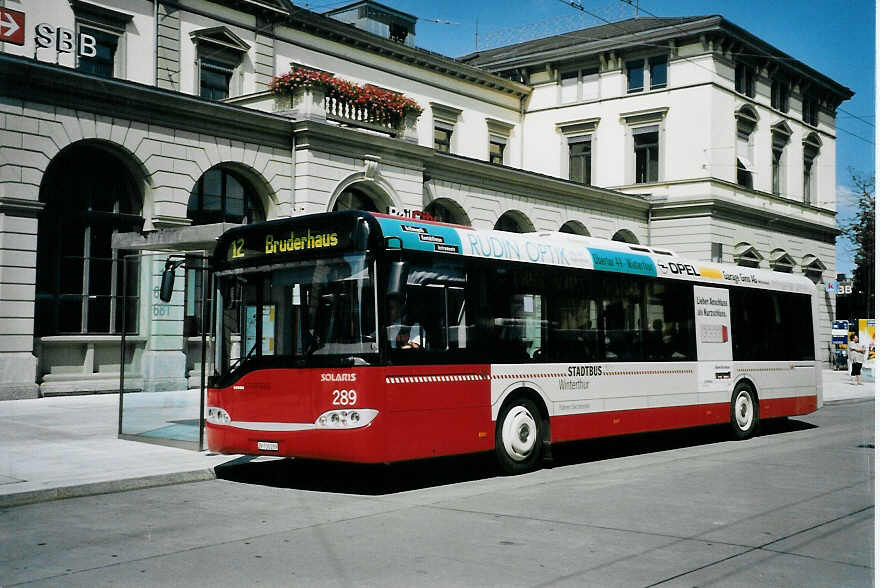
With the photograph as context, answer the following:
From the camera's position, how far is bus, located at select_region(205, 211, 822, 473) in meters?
9.80

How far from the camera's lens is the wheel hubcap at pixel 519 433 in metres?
11.4

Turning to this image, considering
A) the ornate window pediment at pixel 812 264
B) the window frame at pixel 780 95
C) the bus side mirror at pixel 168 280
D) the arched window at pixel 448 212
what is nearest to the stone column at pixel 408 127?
the arched window at pixel 448 212

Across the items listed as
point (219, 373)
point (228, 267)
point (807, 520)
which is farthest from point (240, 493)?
point (807, 520)

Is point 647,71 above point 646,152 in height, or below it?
above

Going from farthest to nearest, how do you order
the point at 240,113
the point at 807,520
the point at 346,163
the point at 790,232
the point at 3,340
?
1. the point at 790,232
2. the point at 346,163
3. the point at 240,113
4. the point at 3,340
5. the point at 807,520

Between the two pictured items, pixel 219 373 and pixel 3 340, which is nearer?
pixel 219 373

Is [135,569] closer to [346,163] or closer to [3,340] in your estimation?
[3,340]

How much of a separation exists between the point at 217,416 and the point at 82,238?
449 inches

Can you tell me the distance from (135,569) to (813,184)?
45235 millimetres

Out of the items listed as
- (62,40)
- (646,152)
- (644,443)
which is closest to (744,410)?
(644,443)

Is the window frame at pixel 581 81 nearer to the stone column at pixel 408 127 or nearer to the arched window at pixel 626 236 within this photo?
the arched window at pixel 626 236

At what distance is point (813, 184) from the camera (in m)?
46.2

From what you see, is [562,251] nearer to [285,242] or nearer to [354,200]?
[285,242]

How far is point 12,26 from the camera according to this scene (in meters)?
18.7
